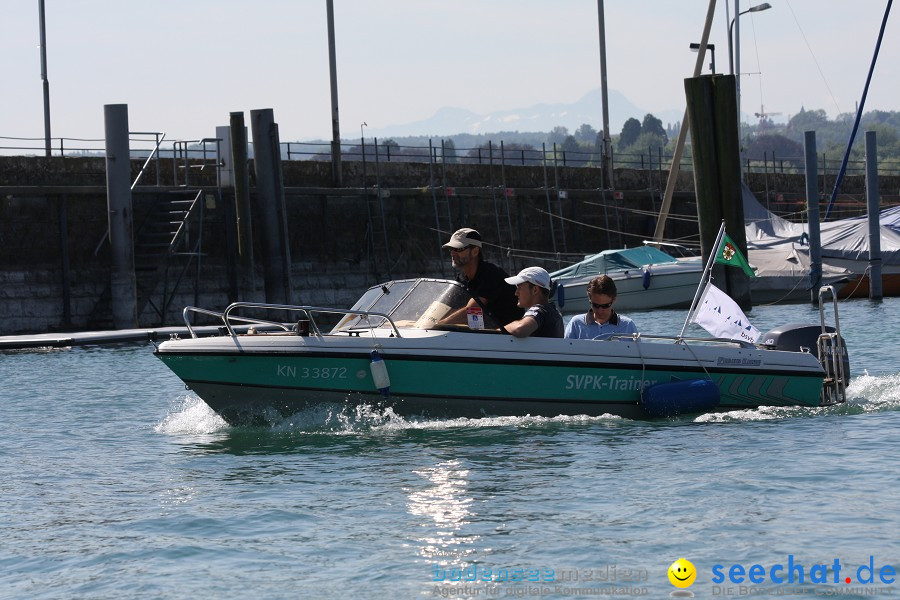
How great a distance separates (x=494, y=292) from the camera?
1245cm

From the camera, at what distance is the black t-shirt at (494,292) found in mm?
12414

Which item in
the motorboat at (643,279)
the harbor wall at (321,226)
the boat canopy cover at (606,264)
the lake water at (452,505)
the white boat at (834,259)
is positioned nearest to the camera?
the lake water at (452,505)

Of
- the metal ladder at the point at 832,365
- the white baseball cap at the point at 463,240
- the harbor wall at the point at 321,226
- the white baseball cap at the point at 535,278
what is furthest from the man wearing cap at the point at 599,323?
the harbor wall at the point at 321,226

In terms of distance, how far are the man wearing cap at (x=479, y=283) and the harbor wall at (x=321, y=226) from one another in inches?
746

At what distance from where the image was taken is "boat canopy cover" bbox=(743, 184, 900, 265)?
34906 mm

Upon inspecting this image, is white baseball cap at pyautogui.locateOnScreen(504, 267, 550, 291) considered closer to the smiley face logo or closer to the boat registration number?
the boat registration number

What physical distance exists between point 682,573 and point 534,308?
5.07 meters

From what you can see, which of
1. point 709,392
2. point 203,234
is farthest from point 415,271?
point 709,392

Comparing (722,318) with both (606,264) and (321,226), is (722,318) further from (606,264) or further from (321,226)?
(321,226)

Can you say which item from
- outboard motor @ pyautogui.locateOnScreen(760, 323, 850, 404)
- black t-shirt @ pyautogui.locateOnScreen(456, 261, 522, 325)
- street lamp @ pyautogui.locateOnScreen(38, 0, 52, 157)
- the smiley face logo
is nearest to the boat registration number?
black t-shirt @ pyautogui.locateOnScreen(456, 261, 522, 325)

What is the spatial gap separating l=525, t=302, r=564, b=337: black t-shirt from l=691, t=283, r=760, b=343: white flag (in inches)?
62.4

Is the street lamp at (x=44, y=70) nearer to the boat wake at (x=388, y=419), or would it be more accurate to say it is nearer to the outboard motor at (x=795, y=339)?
the boat wake at (x=388, y=419)

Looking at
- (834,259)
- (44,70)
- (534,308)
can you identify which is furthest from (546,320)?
(44,70)

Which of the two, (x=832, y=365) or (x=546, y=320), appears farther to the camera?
(x=832, y=365)
